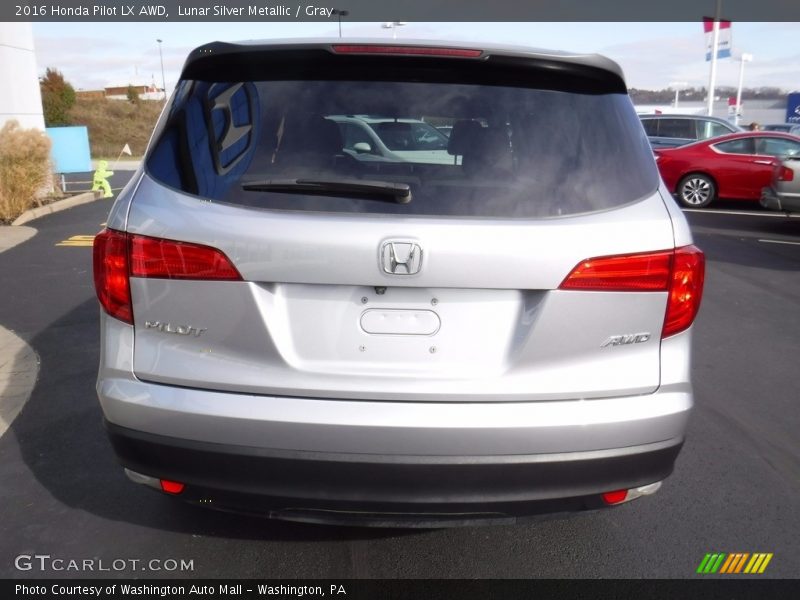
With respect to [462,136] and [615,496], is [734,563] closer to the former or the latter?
[615,496]

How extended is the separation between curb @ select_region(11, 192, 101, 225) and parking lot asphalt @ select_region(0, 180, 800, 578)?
8265 millimetres

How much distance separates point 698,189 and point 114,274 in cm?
1404

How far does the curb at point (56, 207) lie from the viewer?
12094mm

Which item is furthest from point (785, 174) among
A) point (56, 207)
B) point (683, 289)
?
point (56, 207)

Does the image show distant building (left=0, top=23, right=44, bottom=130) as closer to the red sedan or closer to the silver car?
the red sedan

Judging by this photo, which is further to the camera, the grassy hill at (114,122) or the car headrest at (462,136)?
the grassy hill at (114,122)

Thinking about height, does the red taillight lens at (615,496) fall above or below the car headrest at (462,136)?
below

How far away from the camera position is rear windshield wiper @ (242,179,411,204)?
2.21 meters

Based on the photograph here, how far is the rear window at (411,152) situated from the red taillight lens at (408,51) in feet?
0.32

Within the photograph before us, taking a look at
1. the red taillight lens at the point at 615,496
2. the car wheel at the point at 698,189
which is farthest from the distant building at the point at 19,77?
the red taillight lens at the point at 615,496

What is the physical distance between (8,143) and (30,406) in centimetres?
958

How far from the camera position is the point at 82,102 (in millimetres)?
55750

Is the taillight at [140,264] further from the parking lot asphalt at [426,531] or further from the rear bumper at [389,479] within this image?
the parking lot asphalt at [426,531]
